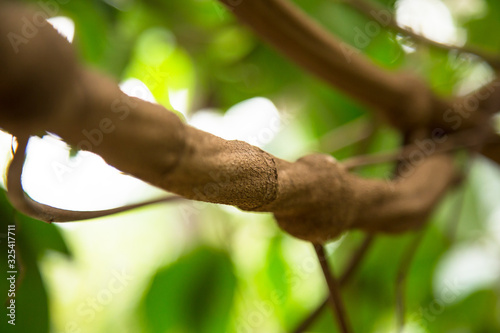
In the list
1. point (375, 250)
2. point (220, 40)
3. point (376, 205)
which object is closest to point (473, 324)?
point (375, 250)

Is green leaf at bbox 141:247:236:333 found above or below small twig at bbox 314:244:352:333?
below

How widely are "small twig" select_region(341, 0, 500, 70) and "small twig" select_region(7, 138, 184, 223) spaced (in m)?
0.47

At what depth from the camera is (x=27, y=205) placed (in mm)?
254

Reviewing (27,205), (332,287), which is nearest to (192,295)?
(332,287)

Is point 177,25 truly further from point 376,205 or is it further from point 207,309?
point 376,205

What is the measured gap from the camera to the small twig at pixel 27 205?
237mm

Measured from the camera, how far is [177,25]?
872 mm

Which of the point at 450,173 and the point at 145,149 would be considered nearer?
the point at 145,149

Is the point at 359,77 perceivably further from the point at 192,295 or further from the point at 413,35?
the point at 192,295

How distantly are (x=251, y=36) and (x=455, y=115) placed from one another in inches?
15.5

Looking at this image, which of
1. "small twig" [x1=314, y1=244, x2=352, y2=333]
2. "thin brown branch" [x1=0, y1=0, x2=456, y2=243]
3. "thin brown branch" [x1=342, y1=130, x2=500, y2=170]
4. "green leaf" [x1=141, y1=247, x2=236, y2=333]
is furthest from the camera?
"green leaf" [x1=141, y1=247, x2=236, y2=333]

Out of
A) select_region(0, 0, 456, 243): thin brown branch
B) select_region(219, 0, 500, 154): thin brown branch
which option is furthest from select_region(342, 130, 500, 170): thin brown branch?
select_region(0, 0, 456, 243): thin brown branch

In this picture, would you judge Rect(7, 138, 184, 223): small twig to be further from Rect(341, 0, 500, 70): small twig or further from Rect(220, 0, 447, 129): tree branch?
Rect(341, 0, 500, 70): small twig

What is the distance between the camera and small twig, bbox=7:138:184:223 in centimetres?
24
